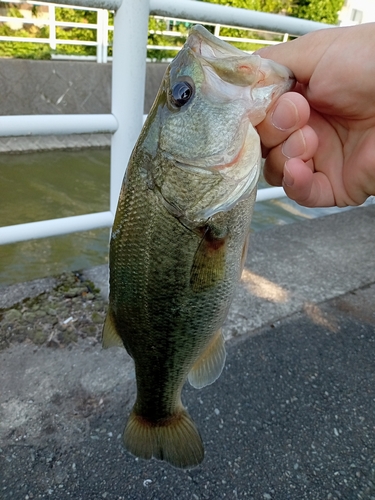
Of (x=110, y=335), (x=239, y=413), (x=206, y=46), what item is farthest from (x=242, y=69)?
(x=239, y=413)

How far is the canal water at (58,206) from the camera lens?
427 cm

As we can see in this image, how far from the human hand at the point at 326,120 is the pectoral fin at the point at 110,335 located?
29.1 inches

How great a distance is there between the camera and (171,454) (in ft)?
5.05

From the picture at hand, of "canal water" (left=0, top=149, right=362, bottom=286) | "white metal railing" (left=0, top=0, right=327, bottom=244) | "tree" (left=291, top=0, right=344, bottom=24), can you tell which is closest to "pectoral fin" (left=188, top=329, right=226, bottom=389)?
"white metal railing" (left=0, top=0, right=327, bottom=244)

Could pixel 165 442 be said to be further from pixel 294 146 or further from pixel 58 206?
pixel 58 206

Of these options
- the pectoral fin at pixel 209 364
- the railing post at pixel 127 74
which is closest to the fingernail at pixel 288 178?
the pectoral fin at pixel 209 364

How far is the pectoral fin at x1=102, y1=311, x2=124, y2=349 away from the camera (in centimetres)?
148

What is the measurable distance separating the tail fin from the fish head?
771 mm

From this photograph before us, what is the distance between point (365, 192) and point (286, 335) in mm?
1090

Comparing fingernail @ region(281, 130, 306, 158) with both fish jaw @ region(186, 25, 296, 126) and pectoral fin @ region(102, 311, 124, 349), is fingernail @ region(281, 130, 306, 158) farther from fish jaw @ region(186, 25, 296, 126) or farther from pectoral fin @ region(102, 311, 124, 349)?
pectoral fin @ region(102, 311, 124, 349)

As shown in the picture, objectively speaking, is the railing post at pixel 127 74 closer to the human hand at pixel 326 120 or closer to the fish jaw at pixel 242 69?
the human hand at pixel 326 120

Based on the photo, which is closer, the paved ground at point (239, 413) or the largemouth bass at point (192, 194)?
the largemouth bass at point (192, 194)

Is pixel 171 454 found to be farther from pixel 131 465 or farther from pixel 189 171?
pixel 189 171

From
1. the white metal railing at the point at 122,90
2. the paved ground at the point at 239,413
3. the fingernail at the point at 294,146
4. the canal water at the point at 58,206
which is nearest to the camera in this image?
the fingernail at the point at 294,146
